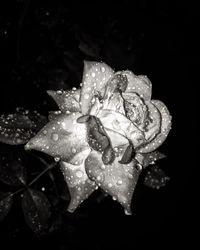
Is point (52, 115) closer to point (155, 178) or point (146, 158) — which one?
point (146, 158)

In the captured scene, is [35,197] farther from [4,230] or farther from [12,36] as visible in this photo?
[12,36]

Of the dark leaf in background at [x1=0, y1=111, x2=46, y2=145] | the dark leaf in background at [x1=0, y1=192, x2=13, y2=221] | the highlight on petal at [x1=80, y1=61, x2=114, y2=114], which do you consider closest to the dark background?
the dark leaf in background at [x1=0, y1=192, x2=13, y2=221]

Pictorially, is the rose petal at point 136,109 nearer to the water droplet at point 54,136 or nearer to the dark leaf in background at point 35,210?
the water droplet at point 54,136

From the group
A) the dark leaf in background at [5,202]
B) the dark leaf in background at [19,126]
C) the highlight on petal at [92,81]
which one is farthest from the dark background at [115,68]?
the highlight on petal at [92,81]

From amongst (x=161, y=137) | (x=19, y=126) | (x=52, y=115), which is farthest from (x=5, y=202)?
(x=161, y=137)

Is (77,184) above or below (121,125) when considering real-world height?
below

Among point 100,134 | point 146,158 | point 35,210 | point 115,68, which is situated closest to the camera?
point 100,134

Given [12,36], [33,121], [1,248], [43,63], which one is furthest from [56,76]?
[1,248]
